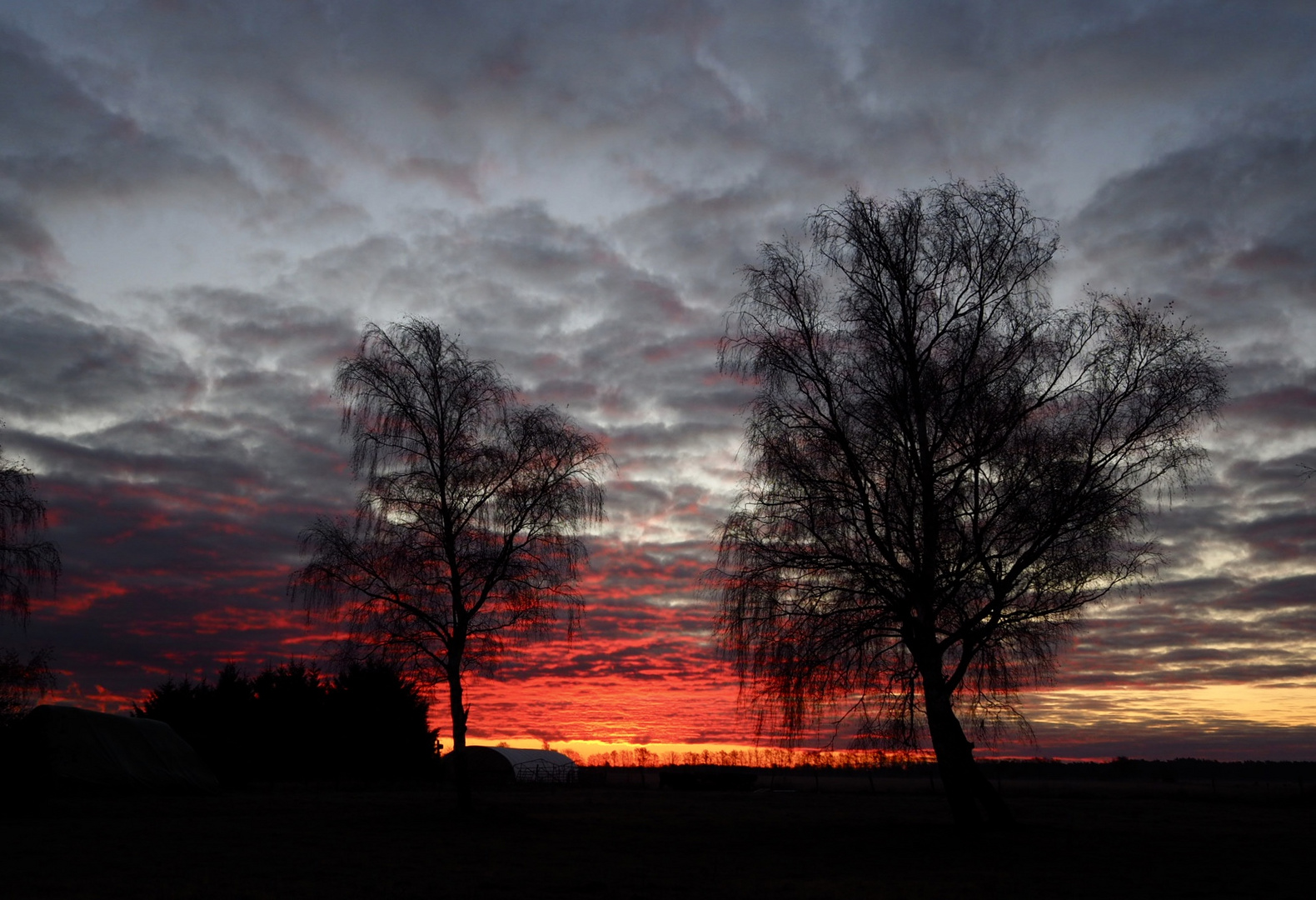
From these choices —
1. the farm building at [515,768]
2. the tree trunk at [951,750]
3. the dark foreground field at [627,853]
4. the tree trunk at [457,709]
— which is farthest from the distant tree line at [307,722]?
the tree trunk at [951,750]

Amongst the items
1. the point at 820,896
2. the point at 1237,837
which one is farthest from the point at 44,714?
the point at 1237,837

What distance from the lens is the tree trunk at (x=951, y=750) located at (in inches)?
864

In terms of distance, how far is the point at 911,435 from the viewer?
2239 cm

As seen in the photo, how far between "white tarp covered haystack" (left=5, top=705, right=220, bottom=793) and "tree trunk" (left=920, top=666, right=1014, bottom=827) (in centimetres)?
3219

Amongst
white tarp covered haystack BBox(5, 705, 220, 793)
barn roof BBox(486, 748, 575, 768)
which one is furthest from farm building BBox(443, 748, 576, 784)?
white tarp covered haystack BBox(5, 705, 220, 793)

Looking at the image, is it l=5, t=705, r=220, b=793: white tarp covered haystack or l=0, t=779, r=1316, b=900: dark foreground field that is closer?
l=0, t=779, r=1316, b=900: dark foreground field

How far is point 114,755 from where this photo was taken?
136 feet

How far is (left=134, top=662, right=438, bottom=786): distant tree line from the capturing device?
59.9 meters

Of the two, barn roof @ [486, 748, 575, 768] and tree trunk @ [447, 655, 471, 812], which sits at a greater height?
tree trunk @ [447, 655, 471, 812]

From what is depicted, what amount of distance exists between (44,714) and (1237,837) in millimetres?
44229

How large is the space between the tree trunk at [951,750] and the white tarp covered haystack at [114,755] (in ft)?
106

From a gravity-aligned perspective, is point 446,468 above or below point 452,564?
above

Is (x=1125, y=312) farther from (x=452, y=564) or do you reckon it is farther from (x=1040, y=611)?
(x=452, y=564)

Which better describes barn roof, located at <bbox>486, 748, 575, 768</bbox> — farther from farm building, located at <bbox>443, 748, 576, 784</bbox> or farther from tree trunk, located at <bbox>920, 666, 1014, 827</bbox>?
tree trunk, located at <bbox>920, 666, 1014, 827</bbox>
